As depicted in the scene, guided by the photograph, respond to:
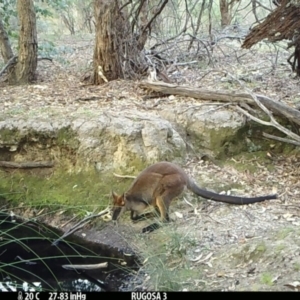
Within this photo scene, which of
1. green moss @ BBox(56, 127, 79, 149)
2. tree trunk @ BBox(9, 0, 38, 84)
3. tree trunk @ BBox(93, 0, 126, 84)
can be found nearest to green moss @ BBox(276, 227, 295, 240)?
green moss @ BBox(56, 127, 79, 149)

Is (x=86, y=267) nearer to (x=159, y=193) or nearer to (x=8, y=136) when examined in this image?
(x=159, y=193)

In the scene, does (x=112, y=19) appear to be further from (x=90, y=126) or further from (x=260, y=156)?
(x=260, y=156)

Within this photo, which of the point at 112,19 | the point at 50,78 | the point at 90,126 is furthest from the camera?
the point at 50,78

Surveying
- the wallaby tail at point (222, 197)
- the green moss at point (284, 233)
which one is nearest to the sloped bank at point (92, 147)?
the wallaby tail at point (222, 197)

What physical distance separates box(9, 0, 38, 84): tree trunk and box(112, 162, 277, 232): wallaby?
3.94m

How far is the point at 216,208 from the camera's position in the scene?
18.6 ft

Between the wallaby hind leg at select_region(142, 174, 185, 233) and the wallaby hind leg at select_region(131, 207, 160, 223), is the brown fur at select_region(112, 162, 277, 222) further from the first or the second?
the wallaby hind leg at select_region(131, 207, 160, 223)

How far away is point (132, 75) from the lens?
341 inches

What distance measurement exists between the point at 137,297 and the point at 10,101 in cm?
468

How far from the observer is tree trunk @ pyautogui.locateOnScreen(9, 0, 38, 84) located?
8.52 metres

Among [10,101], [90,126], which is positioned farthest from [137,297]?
[10,101]

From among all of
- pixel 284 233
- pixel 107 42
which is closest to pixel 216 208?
pixel 284 233

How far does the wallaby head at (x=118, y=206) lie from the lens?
5.56 m

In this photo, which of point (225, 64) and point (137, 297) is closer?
point (137, 297)
